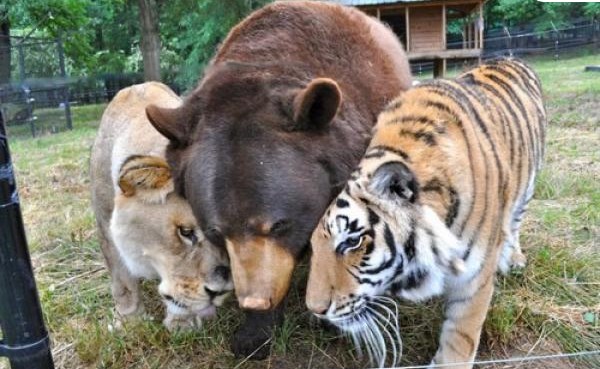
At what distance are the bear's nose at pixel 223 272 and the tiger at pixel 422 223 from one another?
0.49 meters

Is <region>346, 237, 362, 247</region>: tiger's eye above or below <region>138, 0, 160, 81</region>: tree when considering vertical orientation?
below

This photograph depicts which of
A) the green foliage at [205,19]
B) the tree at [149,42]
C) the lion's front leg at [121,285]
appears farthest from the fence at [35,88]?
the lion's front leg at [121,285]

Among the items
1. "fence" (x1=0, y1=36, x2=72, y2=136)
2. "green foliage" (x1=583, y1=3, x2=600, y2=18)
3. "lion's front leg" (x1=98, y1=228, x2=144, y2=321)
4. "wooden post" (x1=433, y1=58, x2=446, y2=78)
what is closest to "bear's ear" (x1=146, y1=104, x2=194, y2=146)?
"lion's front leg" (x1=98, y1=228, x2=144, y2=321)

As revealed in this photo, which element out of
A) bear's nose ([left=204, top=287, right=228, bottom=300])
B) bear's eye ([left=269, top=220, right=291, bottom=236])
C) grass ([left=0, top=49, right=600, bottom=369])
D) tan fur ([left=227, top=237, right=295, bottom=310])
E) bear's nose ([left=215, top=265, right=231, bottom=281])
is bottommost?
grass ([left=0, top=49, right=600, bottom=369])

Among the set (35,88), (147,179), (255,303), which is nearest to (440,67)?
(35,88)

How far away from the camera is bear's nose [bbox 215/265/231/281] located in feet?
8.91

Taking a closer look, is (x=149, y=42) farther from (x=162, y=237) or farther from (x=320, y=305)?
(x=320, y=305)

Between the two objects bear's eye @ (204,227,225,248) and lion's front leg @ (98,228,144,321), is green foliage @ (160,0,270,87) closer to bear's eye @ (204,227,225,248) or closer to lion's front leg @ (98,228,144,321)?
lion's front leg @ (98,228,144,321)

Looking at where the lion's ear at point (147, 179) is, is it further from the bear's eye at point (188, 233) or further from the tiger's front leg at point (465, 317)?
the tiger's front leg at point (465, 317)

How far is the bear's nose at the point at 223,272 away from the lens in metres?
2.72

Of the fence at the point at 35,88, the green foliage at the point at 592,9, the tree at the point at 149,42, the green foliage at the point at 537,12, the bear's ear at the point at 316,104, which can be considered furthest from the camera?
the green foliage at the point at 537,12

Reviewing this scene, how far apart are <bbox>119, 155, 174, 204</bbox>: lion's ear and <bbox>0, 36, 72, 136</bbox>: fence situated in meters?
13.8

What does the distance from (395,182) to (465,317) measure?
87 cm

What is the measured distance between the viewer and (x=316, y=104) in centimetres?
244
